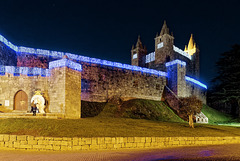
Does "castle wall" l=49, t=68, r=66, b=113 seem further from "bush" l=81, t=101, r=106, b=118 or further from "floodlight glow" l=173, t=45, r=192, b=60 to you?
"floodlight glow" l=173, t=45, r=192, b=60

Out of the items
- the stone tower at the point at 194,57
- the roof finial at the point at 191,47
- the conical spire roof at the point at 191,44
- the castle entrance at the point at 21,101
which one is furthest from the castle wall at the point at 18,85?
the conical spire roof at the point at 191,44

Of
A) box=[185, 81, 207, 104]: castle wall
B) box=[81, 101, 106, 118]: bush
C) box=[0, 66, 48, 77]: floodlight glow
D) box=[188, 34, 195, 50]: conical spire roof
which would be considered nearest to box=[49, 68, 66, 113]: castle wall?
box=[0, 66, 48, 77]: floodlight glow

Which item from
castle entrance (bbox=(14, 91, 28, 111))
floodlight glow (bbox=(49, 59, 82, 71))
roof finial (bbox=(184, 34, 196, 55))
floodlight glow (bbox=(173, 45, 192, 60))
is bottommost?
castle entrance (bbox=(14, 91, 28, 111))

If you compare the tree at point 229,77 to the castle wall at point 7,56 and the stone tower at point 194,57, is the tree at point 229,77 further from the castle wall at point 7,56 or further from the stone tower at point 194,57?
the castle wall at point 7,56

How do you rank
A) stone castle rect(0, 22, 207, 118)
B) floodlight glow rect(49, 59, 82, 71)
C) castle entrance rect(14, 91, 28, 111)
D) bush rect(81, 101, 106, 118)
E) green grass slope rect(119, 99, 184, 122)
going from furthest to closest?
green grass slope rect(119, 99, 184, 122) → bush rect(81, 101, 106, 118) → castle entrance rect(14, 91, 28, 111) → stone castle rect(0, 22, 207, 118) → floodlight glow rect(49, 59, 82, 71)

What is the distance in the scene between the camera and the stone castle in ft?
53.4

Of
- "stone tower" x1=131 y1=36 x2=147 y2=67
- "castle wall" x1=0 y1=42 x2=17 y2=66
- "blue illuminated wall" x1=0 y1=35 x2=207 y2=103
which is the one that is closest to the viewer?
"blue illuminated wall" x1=0 y1=35 x2=207 y2=103

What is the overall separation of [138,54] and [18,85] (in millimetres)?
30236

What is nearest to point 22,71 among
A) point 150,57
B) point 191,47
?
point 150,57

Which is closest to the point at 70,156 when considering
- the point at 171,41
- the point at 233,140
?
the point at 233,140

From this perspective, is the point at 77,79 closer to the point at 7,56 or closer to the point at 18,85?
the point at 18,85

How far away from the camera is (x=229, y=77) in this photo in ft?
109

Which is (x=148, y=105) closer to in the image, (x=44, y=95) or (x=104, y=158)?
(x=44, y=95)

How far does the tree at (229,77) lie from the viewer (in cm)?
3184
